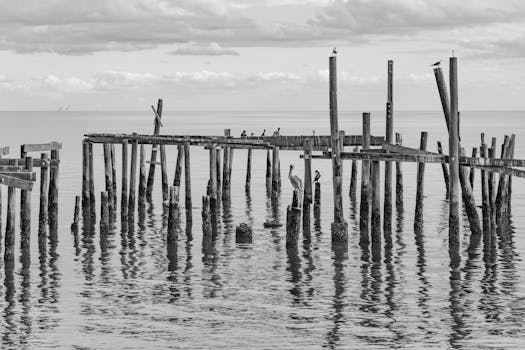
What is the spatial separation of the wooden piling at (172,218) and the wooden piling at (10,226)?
506cm

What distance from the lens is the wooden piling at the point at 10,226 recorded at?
25.9 metres

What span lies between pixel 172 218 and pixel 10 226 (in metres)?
5.96

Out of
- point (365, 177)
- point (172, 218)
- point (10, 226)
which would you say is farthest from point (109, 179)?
point (10, 226)

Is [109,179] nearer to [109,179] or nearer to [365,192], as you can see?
[109,179]

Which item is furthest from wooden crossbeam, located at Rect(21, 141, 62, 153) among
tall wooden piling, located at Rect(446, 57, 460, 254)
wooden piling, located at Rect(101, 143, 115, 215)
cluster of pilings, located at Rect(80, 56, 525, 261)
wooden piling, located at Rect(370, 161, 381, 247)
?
tall wooden piling, located at Rect(446, 57, 460, 254)

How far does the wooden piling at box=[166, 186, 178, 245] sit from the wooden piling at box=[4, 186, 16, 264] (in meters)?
5.06

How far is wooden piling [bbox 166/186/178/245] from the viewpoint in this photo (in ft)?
99.6

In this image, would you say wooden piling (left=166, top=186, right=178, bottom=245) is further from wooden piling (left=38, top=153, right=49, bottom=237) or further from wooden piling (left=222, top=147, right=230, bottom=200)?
wooden piling (left=222, top=147, right=230, bottom=200)

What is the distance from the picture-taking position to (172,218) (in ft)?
102

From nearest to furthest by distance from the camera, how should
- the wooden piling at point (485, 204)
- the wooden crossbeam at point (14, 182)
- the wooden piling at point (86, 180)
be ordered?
the wooden crossbeam at point (14, 182), the wooden piling at point (485, 204), the wooden piling at point (86, 180)

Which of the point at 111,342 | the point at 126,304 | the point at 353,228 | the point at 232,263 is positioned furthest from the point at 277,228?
the point at 111,342

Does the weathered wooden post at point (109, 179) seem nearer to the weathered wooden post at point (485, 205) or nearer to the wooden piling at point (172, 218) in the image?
the wooden piling at point (172, 218)

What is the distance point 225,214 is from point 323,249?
10359mm

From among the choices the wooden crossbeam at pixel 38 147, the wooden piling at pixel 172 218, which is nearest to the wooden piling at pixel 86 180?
the wooden crossbeam at pixel 38 147
